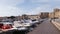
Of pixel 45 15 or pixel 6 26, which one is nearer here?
pixel 6 26

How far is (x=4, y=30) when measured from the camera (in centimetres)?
1590

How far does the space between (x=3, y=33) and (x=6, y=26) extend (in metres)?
1.68

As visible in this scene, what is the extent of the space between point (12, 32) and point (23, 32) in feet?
6.77

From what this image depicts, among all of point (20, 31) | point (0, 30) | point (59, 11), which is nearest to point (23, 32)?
point (20, 31)

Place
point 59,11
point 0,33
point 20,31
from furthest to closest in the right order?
point 59,11, point 20,31, point 0,33

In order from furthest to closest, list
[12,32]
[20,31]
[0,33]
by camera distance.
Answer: [20,31], [12,32], [0,33]

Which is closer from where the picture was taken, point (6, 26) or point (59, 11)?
point (6, 26)

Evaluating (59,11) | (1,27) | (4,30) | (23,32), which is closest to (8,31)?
(4,30)

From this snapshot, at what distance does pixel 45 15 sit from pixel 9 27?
550 ft

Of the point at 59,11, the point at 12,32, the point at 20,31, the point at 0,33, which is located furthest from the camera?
the point at 59,11

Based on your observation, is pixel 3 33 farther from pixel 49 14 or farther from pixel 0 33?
pixel 49 14

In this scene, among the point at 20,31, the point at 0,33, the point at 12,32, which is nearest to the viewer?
the point at 0,33

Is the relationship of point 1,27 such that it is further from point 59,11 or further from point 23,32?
point 59,11

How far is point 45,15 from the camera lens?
18375 cm
